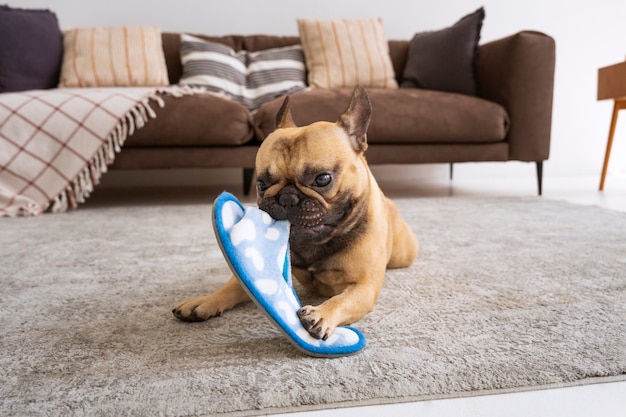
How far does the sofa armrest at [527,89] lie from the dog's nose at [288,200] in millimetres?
2294

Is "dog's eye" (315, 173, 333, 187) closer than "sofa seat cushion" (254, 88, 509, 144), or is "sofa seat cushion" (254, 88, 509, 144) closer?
"dog's eye" (315, 173, 333, 187)

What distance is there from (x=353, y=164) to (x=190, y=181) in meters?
3.01

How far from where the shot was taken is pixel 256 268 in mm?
828

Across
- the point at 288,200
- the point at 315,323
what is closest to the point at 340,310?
the point at 315,323

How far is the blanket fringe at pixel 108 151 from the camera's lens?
2561 mm

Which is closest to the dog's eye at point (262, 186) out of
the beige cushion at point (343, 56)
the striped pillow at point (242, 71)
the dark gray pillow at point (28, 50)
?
the striped pillow at point (242, 71)

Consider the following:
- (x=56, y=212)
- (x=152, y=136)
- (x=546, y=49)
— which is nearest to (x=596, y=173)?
(x=546, y=49)

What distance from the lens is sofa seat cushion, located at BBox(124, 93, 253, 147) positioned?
103 inches

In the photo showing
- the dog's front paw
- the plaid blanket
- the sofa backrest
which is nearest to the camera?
the dog's front paw

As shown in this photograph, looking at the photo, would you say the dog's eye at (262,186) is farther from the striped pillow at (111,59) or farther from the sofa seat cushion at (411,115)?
the striped pillow at (111,59)

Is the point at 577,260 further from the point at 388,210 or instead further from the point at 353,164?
the point at 353,164

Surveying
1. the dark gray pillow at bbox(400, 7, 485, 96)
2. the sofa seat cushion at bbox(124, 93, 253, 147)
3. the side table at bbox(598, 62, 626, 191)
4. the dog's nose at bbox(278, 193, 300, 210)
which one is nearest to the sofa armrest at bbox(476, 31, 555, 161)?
the dark gray pillow at bbox(400, 7, 485, 96)

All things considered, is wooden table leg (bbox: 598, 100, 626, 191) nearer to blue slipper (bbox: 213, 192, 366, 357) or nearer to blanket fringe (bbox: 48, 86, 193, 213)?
blanket fringe (bbox: 48, 86, 193, 213)

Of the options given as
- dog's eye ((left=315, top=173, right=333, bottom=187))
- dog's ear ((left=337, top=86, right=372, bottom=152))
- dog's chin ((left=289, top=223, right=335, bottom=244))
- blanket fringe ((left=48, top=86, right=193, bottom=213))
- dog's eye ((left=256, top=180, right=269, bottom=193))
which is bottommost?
blanket fringe ((left=48, top=86, right=193, bottom=213))
